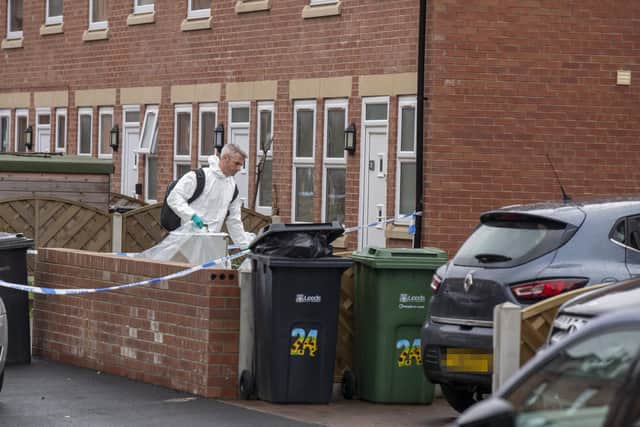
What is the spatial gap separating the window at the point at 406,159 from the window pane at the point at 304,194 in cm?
230

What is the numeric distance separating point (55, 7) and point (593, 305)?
22835 millimetres

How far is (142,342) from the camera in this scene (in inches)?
517

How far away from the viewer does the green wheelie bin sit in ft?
38.4

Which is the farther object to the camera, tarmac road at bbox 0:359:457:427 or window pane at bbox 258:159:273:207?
window pane at bbox 258:159:273:207

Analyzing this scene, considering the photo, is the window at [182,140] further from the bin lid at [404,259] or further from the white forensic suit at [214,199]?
the bin lid at [404,259]

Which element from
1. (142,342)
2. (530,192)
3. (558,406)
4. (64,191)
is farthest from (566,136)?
(558,406)

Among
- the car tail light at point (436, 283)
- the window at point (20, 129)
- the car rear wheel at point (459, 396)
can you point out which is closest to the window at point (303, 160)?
the window at point (20, 129)

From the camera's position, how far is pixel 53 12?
29.8 meters

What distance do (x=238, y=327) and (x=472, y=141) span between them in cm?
782

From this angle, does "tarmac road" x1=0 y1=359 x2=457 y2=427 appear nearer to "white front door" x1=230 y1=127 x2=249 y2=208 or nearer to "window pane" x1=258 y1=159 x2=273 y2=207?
"window pane" x1=258 y1=159 x2=273 y2=207

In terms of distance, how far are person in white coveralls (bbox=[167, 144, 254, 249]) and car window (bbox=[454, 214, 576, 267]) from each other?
13.9 feet

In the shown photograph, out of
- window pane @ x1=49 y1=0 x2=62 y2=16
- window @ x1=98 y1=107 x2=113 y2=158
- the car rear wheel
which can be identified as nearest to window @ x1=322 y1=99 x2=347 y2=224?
window @ x1=98 y1=107 x2=113 y2=158

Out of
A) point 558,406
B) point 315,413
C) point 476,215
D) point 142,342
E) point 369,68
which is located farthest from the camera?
point 369,68

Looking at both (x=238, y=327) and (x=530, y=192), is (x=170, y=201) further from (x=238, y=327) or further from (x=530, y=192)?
(x=530, y=192)
